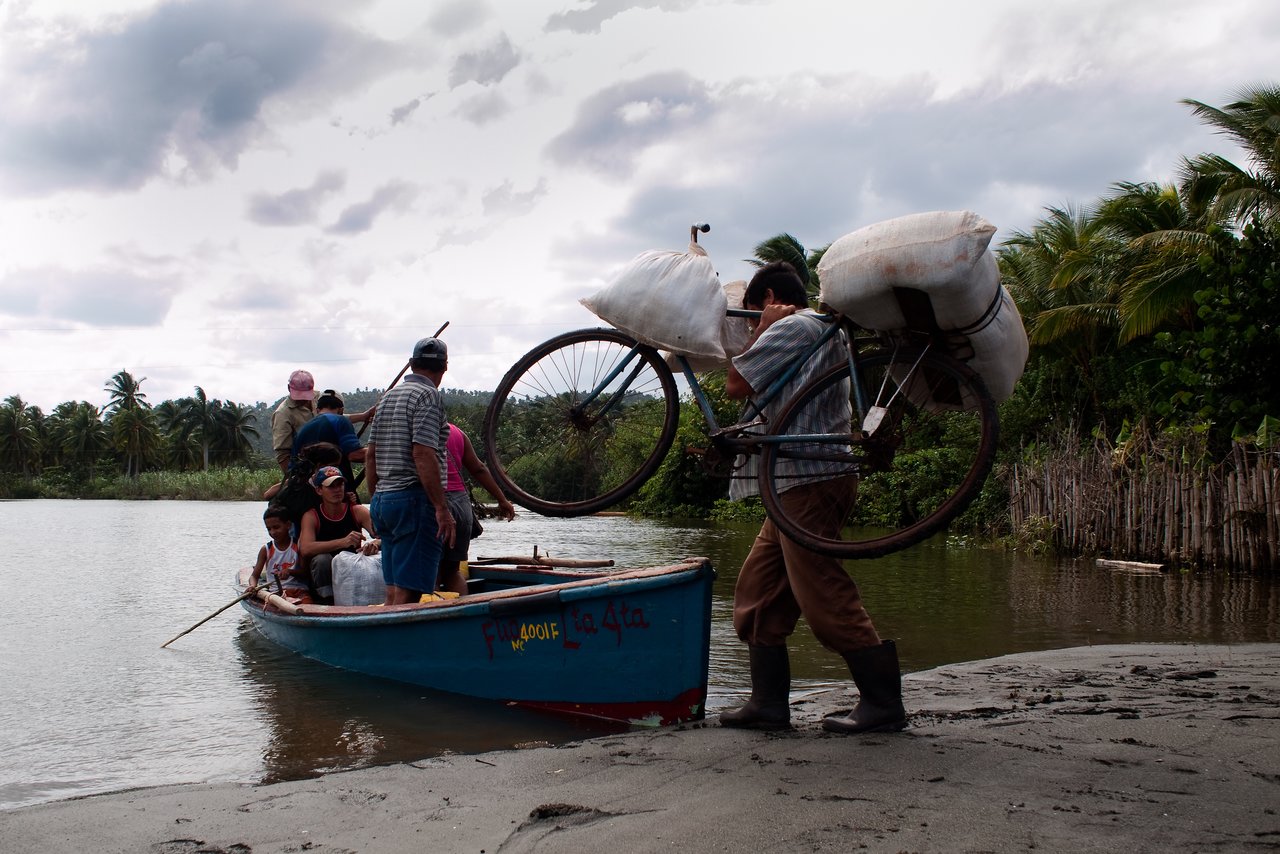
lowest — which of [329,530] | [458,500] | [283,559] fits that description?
[283,559]

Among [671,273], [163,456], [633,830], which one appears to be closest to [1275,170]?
[671,273]

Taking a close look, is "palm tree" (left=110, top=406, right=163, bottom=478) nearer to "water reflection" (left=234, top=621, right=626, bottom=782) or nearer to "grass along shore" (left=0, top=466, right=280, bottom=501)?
"grass along shore" (left=0, top=466, right=280, bottom=501)

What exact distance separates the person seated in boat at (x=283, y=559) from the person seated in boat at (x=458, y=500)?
4.80 feet

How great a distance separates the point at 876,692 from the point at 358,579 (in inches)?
177

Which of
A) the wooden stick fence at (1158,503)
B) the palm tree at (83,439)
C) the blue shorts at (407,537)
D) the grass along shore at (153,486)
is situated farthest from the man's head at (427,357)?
the palm tree at (83,439)

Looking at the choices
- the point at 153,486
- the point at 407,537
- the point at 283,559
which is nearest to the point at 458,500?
the point at 407,537

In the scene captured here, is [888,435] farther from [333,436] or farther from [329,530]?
[329,530]

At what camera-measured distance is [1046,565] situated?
53.9ft

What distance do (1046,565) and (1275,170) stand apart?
23.1ft

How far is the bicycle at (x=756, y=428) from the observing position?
3.98 meters

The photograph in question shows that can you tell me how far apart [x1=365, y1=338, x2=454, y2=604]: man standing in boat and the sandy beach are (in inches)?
70.9

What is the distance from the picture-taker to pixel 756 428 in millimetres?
4316

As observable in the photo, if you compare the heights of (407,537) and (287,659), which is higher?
(407,537)

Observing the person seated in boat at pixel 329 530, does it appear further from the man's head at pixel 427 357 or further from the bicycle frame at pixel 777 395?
the bicycle frame at pixel 777 395
